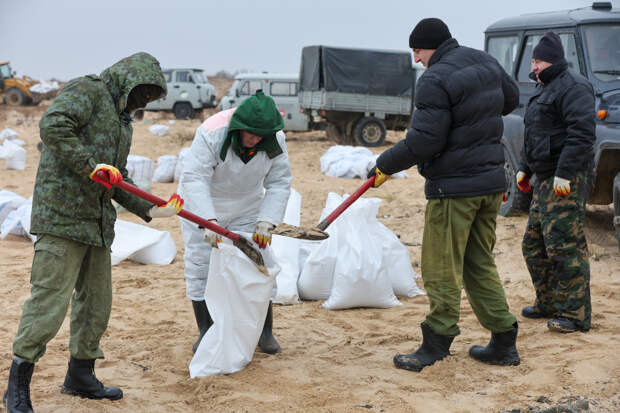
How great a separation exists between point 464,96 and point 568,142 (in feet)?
3.25

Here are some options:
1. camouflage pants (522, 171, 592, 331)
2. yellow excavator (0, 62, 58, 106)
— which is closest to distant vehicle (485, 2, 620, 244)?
camouflage pants (522, 171, 592, 331)

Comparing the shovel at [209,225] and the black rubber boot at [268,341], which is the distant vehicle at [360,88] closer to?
the black rubber boot at [268,341]

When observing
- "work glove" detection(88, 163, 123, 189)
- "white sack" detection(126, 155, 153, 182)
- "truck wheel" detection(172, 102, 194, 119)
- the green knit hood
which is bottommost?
"truck wheel" detection(172, 102, 194, 119)

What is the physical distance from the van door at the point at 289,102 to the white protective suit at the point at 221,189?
12.9 m

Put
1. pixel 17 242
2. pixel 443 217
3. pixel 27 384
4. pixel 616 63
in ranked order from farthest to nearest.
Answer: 1. pixel 17 242
2. pixel 616 63
3. pixel 443 217
4. pixel 27 384

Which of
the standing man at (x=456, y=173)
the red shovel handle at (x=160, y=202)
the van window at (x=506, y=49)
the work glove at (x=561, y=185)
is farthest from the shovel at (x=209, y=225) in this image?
the van window at (x=506, y=49)

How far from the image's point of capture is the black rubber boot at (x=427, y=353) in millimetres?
3290

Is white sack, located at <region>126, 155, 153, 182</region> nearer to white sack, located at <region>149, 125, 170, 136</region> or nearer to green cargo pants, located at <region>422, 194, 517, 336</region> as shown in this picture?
green cargo pants, located at <region>422, 194, 517, 336</region>

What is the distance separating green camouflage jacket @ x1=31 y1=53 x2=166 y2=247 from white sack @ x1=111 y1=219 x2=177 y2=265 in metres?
2.71

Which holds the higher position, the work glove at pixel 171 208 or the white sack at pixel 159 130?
the work glove at pixel 171 208

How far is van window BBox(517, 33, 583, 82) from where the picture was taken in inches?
228

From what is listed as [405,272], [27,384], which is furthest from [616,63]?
[27,384]

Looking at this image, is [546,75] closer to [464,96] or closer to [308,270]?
[464,96]

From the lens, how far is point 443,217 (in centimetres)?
317
